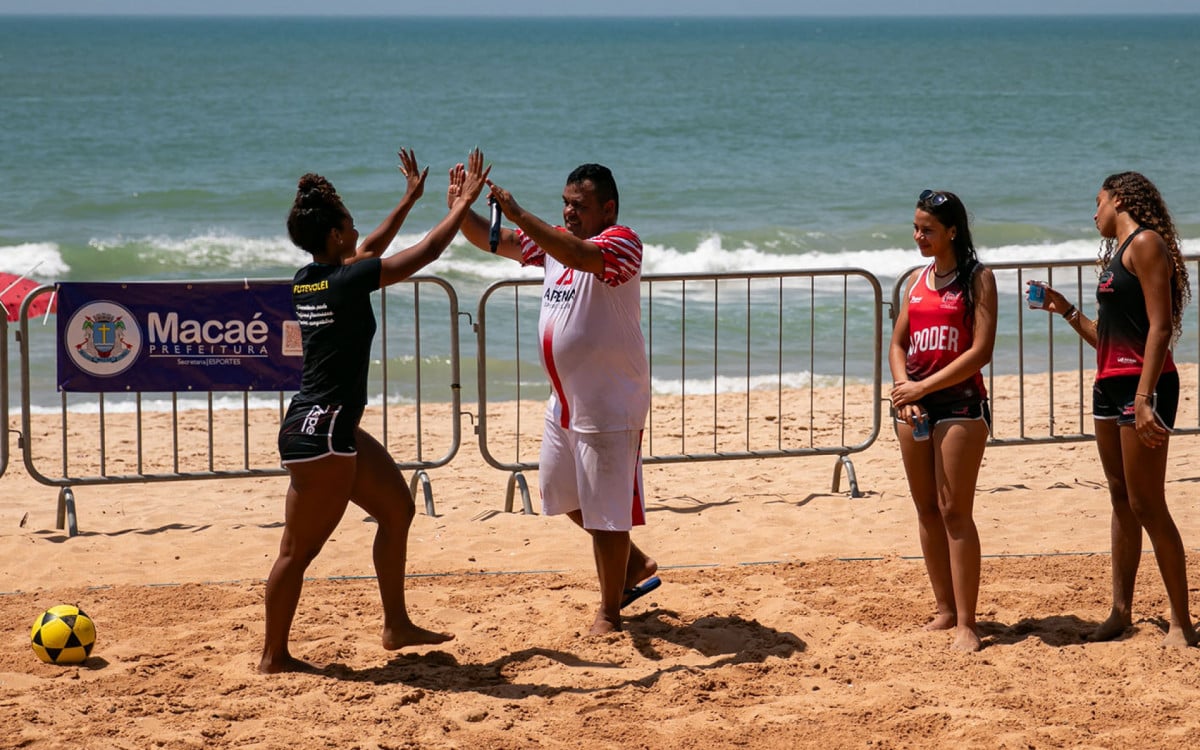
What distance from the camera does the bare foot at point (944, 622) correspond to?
5.58m

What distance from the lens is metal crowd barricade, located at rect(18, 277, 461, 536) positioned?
307 inches

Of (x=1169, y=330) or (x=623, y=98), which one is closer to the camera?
(x=1169, y=330)

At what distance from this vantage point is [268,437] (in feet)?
35.1

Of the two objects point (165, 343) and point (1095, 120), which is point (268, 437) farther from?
point (1095, 120)

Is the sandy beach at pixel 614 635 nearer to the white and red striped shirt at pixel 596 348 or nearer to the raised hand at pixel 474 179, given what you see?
the white and red striped shirt at pixel 596 348

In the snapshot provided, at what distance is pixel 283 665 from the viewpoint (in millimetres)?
5156

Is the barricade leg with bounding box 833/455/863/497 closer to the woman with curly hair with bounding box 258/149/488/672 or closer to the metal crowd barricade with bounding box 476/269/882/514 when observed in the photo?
the metal crowd barricade with bounding box 476/269/882/514

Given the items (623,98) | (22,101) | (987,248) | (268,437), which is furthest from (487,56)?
(268,437)

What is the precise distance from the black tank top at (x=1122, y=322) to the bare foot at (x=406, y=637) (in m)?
2.80

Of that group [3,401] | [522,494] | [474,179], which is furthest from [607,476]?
[3,401]

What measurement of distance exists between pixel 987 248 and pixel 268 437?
15985mm

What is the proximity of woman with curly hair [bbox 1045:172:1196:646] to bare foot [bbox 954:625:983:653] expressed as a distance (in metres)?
0.72

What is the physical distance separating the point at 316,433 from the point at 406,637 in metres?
0.99

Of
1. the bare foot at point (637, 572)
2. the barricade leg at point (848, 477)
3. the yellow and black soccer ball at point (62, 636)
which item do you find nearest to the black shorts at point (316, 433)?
the yellow and black soccer ball at point (62, 636)
